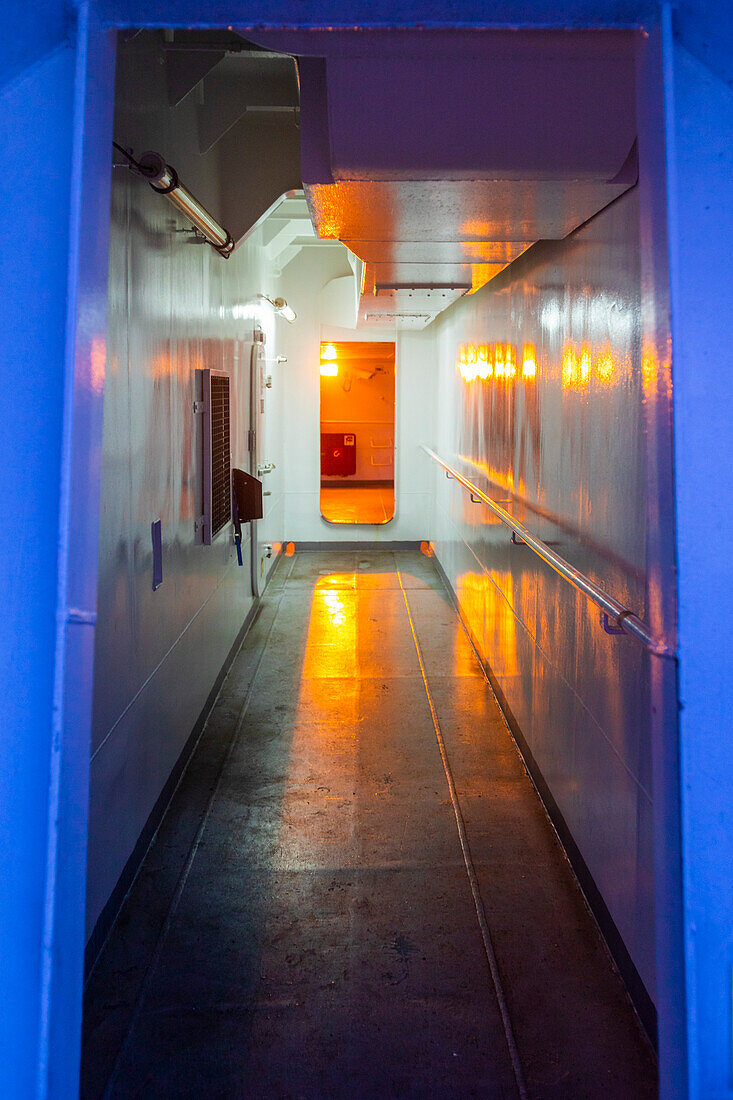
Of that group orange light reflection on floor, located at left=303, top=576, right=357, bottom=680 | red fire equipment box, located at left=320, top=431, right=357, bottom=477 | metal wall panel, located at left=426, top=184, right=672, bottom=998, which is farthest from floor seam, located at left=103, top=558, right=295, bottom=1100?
red fire equipment box, located at left=320, top=431, right=357, bottom=477

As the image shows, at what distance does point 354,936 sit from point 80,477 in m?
2.05

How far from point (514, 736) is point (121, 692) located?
2301 mm

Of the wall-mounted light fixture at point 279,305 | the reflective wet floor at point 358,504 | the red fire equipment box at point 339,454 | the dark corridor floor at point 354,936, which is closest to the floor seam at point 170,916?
the dark corridor floor at point 354,936

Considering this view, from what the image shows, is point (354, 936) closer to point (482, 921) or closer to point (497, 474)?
point (482, 921)

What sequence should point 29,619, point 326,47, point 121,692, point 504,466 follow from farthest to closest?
point 504,466 < point 121,692 < point 326,47 < point 29,619

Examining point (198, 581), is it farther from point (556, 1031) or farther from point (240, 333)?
point (556, 1031)

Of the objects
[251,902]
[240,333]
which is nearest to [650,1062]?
[251,902]

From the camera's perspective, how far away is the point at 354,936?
287 cm

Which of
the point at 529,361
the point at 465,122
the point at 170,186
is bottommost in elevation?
the point at 529,361

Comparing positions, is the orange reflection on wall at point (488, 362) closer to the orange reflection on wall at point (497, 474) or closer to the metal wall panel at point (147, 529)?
the orange reflection on wall at point (497, 474)

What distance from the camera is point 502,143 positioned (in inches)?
83.0

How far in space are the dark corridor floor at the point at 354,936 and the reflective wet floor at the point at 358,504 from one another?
260 inches

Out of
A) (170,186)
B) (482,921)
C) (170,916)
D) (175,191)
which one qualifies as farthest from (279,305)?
(482,921)

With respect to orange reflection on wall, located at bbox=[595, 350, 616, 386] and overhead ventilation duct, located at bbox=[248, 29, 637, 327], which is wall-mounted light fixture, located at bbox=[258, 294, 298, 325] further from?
orange reflection on wall, located at bbox=[595, 350, 616, 386]
